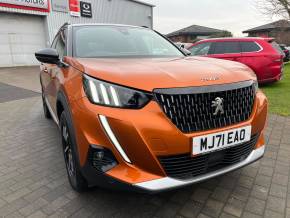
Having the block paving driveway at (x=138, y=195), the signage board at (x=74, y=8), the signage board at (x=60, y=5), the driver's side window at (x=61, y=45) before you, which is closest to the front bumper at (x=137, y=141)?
the block paving driveway at (x=138, y=195)

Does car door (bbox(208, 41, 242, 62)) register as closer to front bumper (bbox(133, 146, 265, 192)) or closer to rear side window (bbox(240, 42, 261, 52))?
rear side window (bbox(240, 42, 261, 52))

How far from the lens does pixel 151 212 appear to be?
2338 mm

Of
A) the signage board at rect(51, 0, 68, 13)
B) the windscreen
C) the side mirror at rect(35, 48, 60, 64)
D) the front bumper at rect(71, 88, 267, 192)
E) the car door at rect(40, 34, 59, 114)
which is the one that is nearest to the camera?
the front bumper at rect(71, 88, 267, 192)

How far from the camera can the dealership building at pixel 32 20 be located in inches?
604

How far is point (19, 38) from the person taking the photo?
16000 millimetres

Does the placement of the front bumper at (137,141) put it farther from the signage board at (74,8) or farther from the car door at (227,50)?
the signage board at (74,8)

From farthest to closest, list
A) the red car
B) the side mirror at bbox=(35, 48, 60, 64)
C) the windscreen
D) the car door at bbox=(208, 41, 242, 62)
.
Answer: the car door at bbox=(208, 41, 242, 62) < the red car < the windscreen < the side mirror at bbox=(35, 48, 60, 64)

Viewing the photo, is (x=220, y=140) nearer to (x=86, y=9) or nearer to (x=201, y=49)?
(x=201, y=49)

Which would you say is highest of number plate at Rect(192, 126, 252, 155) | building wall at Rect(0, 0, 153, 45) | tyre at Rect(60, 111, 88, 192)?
building wall at Rect(0, 0, 153, 45)

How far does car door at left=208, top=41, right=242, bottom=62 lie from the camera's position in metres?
8.33

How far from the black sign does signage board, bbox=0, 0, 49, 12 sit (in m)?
3.09

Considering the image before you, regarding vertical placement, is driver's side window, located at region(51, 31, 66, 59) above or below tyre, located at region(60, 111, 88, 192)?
above

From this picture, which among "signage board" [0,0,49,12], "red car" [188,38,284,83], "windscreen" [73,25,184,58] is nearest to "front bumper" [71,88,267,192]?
"windscreen" [73,25,184,58]

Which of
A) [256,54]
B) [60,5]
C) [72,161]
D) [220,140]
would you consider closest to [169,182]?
[220,140]
